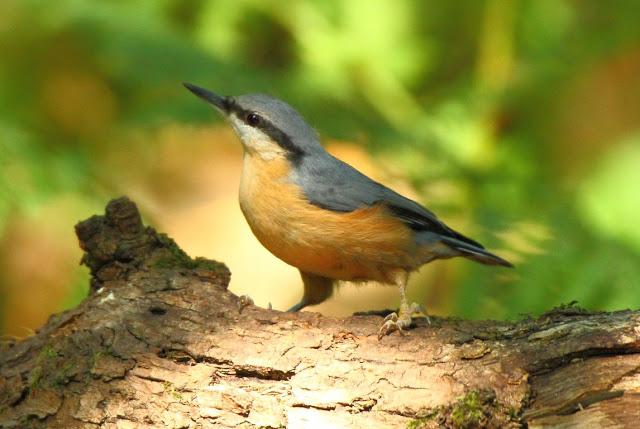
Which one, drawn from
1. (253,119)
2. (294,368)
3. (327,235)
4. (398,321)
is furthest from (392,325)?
(253,119)

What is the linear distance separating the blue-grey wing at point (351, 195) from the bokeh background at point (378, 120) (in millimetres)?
916

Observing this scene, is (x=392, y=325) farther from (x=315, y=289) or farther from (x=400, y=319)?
(x=315, y=289)

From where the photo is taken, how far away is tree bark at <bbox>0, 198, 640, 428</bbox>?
10.9 feet

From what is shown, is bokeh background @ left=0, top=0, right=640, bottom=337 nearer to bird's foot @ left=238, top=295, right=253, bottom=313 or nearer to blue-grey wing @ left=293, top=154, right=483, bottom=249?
blue-grey wing @ left=293, top=154, right=483, bottom=249

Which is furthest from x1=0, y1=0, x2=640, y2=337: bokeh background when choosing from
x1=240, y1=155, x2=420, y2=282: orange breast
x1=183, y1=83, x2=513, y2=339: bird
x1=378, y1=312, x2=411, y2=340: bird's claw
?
x1=378, y1=312, x2=411, y2=340: bird's claw

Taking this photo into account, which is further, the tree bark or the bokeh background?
the bokeh background

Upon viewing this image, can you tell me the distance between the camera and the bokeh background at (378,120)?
569 centimetres

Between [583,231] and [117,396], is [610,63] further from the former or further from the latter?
[117,396]

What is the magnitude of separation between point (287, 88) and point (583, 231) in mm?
2692

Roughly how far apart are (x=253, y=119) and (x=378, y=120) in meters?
2.00

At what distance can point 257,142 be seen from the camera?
508cm

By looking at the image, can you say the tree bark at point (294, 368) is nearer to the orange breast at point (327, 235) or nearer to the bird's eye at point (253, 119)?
the orange breast at point (327, 235)

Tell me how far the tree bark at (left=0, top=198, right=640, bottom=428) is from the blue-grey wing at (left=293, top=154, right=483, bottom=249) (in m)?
0.80

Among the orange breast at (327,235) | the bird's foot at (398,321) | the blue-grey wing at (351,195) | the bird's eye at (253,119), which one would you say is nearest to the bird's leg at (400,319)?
the bird's foot at (398,321)
